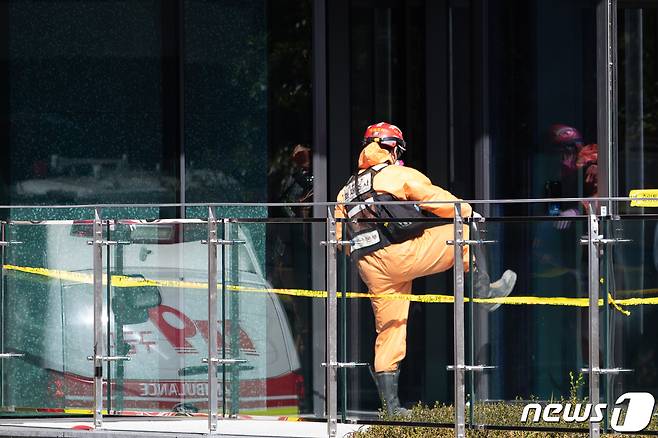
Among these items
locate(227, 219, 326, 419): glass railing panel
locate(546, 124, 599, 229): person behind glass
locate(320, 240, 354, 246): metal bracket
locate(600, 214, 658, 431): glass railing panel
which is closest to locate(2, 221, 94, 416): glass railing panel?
locate(227, 219, 326, 419): glass railing panel

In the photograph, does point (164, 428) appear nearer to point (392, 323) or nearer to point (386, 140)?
point (392, 323)

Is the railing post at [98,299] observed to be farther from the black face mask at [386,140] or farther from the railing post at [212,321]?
the black face mask at [386,140]

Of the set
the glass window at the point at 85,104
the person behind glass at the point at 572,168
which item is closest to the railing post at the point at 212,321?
the glass window at the point at 85,104

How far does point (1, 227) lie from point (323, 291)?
2208 millimetres

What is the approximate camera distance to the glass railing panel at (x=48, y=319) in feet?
31.8

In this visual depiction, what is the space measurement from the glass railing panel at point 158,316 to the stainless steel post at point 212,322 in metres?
0.04

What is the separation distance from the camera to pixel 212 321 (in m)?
9.48

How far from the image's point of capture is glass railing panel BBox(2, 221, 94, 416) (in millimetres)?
9703

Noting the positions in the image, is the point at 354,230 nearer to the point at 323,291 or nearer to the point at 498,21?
the point at 323,291

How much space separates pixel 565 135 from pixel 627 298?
2.80 m

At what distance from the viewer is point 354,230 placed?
9.30m

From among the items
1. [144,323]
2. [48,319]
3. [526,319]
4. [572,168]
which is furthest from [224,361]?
[572,168]

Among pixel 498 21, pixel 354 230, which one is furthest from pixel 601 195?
pixel 354 230

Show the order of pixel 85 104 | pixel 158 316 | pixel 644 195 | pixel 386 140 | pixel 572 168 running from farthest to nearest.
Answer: pixel 85 104, pixel 572 168, pixel 644 195, pixel 386 140, pixel 158 316
